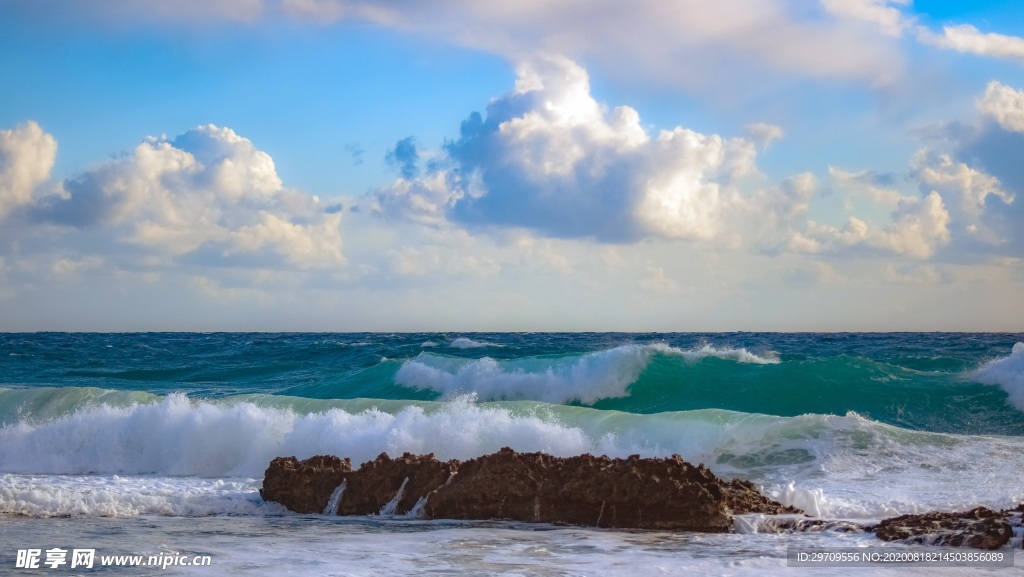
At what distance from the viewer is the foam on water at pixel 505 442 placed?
10461mm

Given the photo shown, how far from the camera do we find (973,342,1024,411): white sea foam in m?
18.4

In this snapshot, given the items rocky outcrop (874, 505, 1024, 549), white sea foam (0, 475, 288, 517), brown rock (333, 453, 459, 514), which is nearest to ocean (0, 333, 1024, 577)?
white sea foam (0, 475, 288, 517)

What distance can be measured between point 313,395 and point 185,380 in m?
7.49

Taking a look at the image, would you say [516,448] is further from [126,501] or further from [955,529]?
[955,529]

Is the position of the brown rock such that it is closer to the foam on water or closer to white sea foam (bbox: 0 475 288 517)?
white sea foam (bbox: 0 475 288 517)

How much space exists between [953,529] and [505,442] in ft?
20.3

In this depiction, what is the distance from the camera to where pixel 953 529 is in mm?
6656

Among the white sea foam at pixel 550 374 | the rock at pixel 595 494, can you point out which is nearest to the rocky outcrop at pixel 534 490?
the rock at pixel 595 494

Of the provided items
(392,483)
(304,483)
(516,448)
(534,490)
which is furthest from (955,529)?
(516,448)

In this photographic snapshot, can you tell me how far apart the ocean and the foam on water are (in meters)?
0.03

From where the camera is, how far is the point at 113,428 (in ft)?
42.1

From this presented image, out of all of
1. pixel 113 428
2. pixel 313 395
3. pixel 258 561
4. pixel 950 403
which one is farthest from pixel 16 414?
pixel 950 403

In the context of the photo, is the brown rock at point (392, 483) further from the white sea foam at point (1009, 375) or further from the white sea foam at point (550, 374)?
the white sea foam at point (1009, 375)

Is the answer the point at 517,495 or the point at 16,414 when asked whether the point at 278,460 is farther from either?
the point at 16,414
